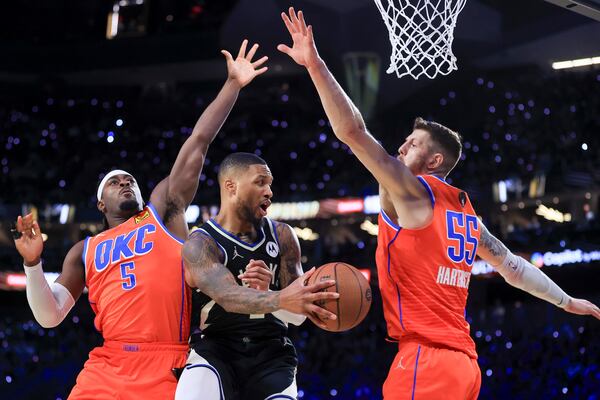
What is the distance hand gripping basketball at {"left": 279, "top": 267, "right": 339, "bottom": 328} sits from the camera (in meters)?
3.10

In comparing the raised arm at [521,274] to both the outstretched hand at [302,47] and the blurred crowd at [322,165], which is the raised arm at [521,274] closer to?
the outstretched hand at [302,47]

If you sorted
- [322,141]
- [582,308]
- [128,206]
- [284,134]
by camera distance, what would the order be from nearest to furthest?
[582,308] → [128,206] → [322,141] → [284,134]

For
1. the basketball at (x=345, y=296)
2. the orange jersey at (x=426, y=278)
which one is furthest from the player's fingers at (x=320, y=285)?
the orange jersey at (x=426, y=278)

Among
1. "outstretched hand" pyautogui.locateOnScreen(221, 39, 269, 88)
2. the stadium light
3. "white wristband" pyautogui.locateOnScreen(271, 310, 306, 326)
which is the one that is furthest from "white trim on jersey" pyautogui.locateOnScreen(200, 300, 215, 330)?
the stadium light

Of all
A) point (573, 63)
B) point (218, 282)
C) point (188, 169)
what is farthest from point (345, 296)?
point (573, 63)

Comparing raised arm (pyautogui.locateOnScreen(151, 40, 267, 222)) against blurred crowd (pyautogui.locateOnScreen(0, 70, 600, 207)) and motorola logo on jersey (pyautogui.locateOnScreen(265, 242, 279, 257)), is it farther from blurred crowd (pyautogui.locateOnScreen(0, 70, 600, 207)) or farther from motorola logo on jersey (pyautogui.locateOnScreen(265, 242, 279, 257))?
blurred crowd (pyautogui.locateOnScreen(0, 70, 600, 207))

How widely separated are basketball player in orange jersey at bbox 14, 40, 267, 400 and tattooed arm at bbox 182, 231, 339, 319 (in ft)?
1.47

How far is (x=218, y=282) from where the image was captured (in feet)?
11.8

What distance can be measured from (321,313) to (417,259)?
2.36ft

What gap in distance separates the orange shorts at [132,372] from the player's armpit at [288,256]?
27.3 inches

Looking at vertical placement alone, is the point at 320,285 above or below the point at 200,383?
above

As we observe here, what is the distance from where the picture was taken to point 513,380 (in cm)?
1128

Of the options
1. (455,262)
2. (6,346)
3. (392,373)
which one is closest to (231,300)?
(392,373)

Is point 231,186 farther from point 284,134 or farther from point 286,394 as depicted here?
point 284,134
